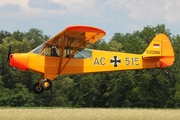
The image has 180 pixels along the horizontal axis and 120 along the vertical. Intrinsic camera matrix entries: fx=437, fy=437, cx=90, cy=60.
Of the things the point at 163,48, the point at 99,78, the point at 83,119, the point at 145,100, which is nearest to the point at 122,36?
the point at 99,78

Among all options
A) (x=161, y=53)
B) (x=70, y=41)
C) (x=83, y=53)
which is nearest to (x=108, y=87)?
A: (x=161, y=53)

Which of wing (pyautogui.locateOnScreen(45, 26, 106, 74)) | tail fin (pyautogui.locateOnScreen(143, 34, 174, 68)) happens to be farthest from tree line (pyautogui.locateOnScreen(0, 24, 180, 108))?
wing (pyautogui.locateOnScreen(45, 26, 106, 74))

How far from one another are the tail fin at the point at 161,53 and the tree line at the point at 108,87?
91.5 ft

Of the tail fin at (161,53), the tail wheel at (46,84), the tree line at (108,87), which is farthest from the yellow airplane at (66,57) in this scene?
the tree line at (108,87)

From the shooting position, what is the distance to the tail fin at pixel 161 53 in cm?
2442

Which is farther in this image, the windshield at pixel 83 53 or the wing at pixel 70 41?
the windshield at pixel 83 53

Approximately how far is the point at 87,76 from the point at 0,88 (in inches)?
473

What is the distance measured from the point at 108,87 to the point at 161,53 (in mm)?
35060

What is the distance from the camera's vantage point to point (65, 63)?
21516mm

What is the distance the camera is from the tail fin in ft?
80.1

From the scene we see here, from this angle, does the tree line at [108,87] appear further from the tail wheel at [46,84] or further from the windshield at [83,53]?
the tail wheel at [46,84]

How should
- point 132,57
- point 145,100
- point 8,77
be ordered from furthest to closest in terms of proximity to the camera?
point 8,77 < point 145,100 < point 132,57

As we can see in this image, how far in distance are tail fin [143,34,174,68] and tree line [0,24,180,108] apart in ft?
91.5

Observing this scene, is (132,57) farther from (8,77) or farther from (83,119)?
(8,77)
